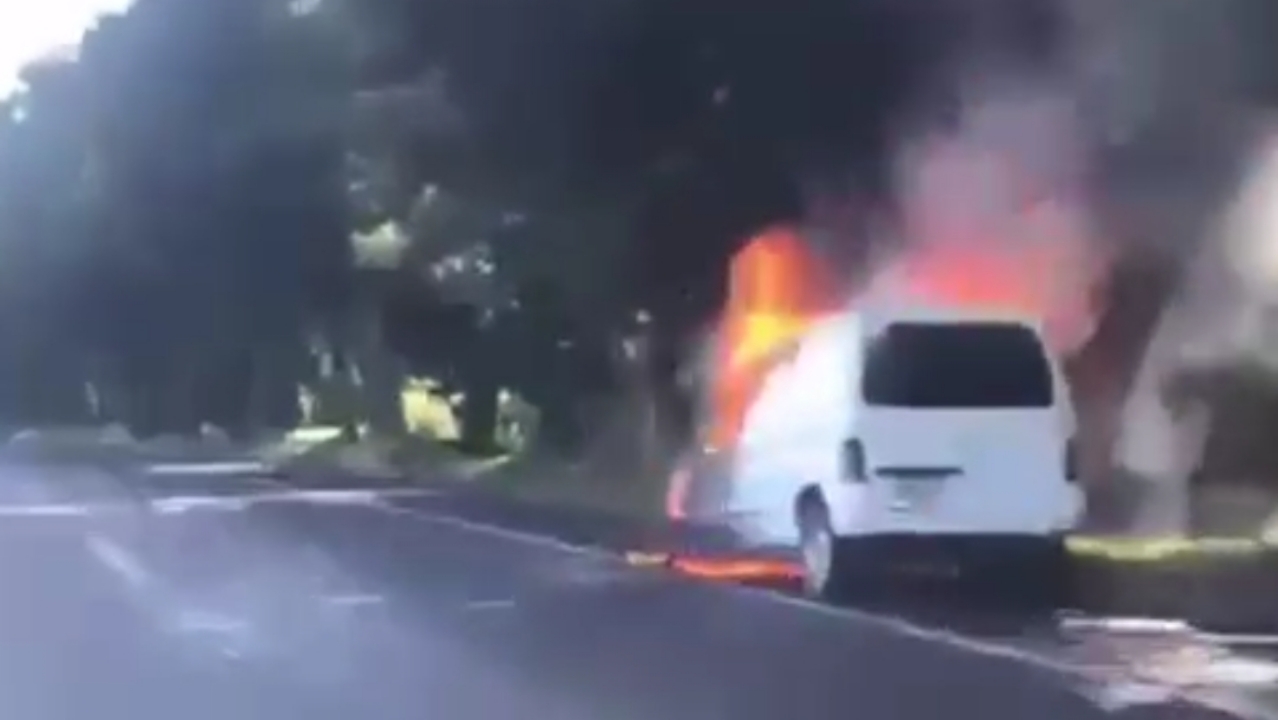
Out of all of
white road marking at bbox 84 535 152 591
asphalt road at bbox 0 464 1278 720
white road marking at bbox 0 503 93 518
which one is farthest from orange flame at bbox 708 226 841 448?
white road marking at bbox 0 503 93 518

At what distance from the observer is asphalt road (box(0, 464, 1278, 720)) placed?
15297 mm

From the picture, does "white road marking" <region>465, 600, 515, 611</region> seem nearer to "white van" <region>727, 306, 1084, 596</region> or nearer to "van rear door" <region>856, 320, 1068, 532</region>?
"white van" <region>727, 306, 1084, 596</region>

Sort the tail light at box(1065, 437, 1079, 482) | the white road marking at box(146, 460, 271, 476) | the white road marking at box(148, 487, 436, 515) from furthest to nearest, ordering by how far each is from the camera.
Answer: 1. the white road marking at box(146, 460, 271, 476)
2. the white road marking at box(148, 487, 436, 515)
3. the tail light at box(1065, 437, 1079, 482)

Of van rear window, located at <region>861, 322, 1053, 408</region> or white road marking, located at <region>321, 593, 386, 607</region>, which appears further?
white road marking, located at <region>321, 593, 386, 607</region>

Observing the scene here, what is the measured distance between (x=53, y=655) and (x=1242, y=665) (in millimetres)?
7213

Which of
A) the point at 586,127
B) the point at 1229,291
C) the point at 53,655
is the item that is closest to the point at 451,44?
the point at 586,127

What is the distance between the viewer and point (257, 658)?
706 inches

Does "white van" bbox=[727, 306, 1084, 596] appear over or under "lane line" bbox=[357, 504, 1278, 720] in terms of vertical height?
over

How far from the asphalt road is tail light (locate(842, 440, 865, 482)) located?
0.94m

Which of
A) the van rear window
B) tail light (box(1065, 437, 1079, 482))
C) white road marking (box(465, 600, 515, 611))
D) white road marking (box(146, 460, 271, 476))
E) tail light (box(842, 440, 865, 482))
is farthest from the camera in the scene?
white road marking (box(146, 460, 271, 476))

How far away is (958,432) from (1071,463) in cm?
89

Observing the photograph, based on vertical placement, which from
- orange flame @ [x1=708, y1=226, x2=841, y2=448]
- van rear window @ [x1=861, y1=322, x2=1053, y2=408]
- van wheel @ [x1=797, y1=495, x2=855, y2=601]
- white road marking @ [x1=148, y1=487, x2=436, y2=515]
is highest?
orange flame @ [x1=708, y1=226, x2=841, y2=448]

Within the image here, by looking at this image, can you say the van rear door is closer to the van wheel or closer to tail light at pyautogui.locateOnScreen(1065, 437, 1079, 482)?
tail light at pyautogui.locateOnScreen(1065, 437, 1079, 482)

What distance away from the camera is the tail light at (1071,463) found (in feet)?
70.0
